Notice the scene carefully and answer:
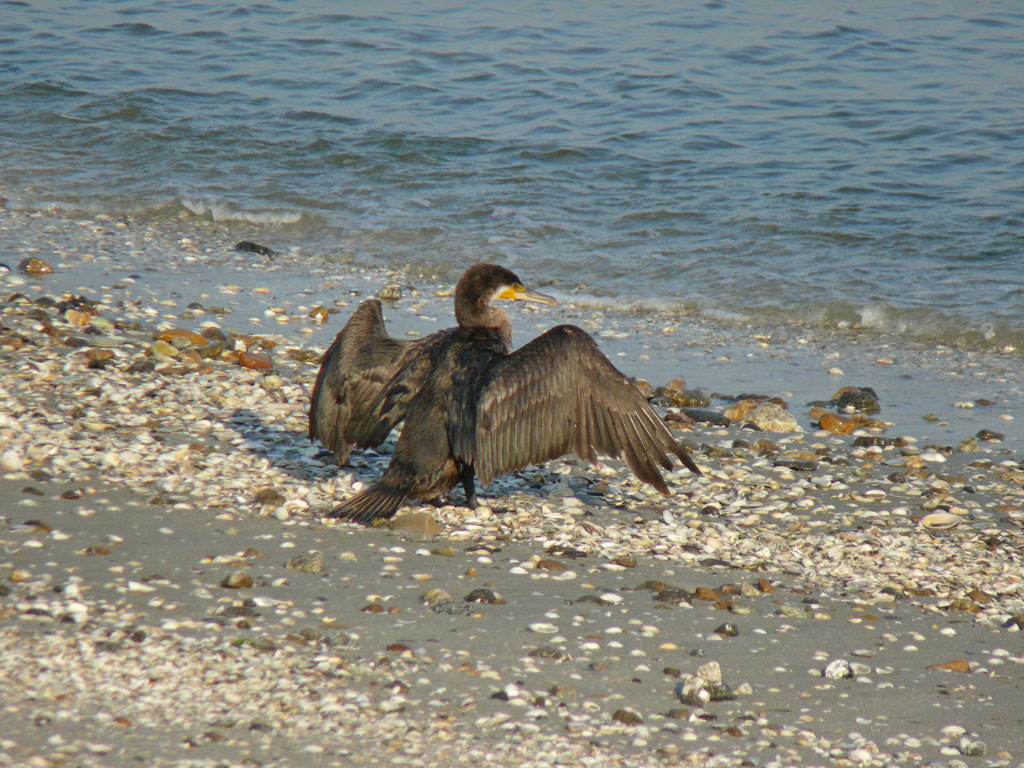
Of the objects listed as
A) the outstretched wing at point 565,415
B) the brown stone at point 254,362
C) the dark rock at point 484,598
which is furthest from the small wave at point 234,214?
the dark rock at point 484,598

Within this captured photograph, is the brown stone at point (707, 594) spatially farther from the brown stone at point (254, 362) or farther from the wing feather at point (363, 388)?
the brown stone at point (254, 362)

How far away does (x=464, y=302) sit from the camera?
5.37 meters

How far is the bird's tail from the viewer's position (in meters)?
4.70

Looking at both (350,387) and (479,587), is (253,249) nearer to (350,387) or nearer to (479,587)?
(350,387)

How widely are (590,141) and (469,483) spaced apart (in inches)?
395

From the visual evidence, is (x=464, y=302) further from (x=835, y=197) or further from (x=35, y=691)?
(x=835, y=197)

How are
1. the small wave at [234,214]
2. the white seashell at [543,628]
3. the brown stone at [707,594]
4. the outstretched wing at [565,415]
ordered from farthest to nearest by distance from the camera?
1. the small wave at [234,214]
2. the outstretched wing at [565,415]
3. the brown stone at [707,594]
4. the white seashell at [543,628]

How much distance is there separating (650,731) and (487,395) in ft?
6.04

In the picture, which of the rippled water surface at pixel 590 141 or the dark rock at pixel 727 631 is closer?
the dark rock at pixel 727 631

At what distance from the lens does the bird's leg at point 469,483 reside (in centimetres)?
498

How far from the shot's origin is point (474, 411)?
4.78 m

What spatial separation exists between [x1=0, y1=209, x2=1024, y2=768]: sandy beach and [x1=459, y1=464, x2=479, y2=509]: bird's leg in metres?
0.10

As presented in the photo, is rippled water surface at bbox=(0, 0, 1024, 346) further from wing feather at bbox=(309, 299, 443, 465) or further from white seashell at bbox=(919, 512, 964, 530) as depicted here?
wing feather at bbox=(309, 299, 443, 465)

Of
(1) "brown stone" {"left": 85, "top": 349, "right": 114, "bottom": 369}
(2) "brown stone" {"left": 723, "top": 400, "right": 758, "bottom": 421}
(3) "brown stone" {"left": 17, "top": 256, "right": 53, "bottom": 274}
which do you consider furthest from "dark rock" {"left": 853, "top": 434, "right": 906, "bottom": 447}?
(3) "brown stone" {"left": 17, "top": 256, "right": 53, "bottom": 274}
